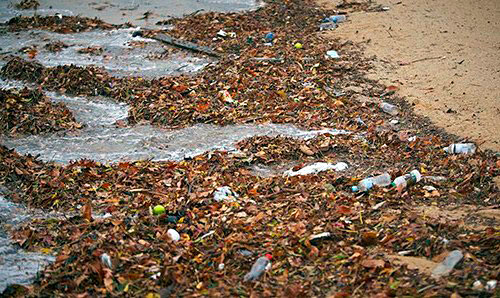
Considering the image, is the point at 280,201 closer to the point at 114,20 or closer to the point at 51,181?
the point at 51,181

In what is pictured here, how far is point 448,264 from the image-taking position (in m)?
2.95

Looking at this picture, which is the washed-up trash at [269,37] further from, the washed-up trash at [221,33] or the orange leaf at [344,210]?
the orange leaf at [344,210]

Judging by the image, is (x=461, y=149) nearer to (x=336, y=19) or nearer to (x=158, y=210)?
(x=158, y=210)

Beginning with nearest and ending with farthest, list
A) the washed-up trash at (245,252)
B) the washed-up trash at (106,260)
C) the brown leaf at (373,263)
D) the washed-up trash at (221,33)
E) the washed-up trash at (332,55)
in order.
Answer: the brown leaf at (373,263) → the washed-up trash at (106,260) → the washed-up trash at (245,252) → the washed-up trash at (332,55) → the washed-up trash at (221,33)

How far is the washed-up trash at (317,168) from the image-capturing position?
445 cm

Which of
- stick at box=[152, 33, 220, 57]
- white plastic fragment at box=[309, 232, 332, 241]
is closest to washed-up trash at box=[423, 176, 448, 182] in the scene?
white plastic fragment at box=[309, 232, 332, 241]

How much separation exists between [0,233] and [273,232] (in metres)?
1.78

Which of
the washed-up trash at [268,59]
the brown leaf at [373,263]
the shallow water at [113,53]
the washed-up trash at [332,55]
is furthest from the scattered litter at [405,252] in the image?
the shallow water at [113,53]

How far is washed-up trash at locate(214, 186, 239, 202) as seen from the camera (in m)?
3.97

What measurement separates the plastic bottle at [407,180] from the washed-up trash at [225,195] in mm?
1131

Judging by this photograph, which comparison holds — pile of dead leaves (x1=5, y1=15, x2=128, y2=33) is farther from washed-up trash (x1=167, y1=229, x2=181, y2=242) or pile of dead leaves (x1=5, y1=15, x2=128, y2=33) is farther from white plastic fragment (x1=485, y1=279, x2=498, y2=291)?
white plastic fragment (x1=485, y1=279, x2=498, y2=291)

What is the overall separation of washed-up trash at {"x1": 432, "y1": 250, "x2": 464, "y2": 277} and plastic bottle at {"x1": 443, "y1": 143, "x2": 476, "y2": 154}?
1.78 m

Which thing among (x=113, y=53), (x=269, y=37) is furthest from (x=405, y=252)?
(x=113, y=53)

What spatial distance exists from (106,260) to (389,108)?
3407mm
